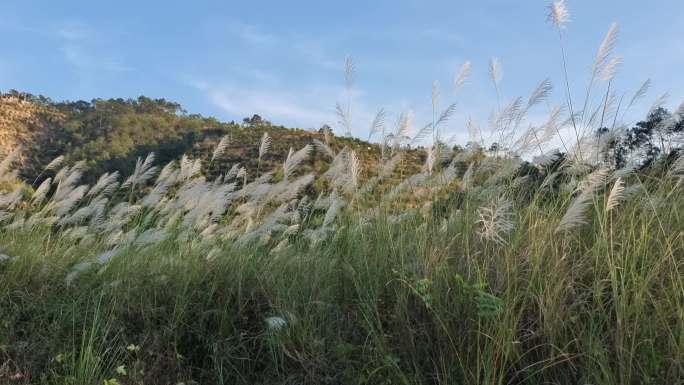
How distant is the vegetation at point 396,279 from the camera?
2.35 metres

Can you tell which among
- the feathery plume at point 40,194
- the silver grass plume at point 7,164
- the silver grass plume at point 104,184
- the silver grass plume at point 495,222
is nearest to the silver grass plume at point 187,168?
the silver grass plume at point 104,184

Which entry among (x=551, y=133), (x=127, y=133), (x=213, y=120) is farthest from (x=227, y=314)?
(x=213, y=120)

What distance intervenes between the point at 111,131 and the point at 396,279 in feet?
120

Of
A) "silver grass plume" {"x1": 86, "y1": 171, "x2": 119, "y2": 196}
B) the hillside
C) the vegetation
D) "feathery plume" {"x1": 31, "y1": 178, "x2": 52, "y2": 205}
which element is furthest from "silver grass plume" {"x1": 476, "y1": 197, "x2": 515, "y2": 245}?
the hillside

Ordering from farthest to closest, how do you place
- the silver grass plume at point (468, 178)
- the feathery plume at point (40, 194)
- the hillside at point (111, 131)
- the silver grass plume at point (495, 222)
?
the hillside at point (111, 131) < the feathery plume at point (40, 194) < the silver grass plume at point (468, 178) < the silver grass plume at point (495, 222)

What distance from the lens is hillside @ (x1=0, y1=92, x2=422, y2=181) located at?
90.4 ft

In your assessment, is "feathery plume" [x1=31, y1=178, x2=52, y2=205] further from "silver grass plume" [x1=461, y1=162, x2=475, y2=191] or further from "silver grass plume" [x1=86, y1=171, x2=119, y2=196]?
"silver grass plume" [x1=461, y1=162, x2=475, y2=191]

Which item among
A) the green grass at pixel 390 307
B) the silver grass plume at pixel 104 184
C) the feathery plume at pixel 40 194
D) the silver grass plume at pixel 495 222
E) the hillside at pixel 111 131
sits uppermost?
the hillside at pixel 111 131

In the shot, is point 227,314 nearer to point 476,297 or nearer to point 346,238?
point 346,238

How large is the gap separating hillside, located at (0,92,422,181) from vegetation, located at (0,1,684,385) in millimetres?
18595

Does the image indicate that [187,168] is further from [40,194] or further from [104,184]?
A: [40,194]

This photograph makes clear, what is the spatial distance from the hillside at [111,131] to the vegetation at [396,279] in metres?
18.6

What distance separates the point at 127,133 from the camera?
114 ft

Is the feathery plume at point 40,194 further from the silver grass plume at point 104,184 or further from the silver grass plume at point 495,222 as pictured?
the silver grass plume at point 495,222
